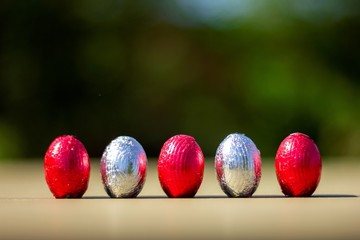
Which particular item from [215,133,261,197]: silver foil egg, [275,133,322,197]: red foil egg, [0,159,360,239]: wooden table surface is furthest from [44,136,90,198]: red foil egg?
[275,133,322,197]: red foil egg

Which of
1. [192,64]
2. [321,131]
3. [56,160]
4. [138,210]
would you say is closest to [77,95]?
[192,64]

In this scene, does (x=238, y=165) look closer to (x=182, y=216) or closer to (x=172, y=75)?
(x=182, y=216)

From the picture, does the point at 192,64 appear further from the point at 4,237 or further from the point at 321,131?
the point at 4,237

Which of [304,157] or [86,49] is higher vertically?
[86,49]

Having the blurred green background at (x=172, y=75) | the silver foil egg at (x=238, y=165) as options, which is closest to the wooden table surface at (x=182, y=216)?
the silver foil egg at (x=238, y=165)

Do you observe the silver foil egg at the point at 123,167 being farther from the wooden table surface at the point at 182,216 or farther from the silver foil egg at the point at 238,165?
the silver foil egg at the point at 238,165

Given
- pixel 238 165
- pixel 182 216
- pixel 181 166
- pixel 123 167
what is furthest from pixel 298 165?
pixel 182 216
